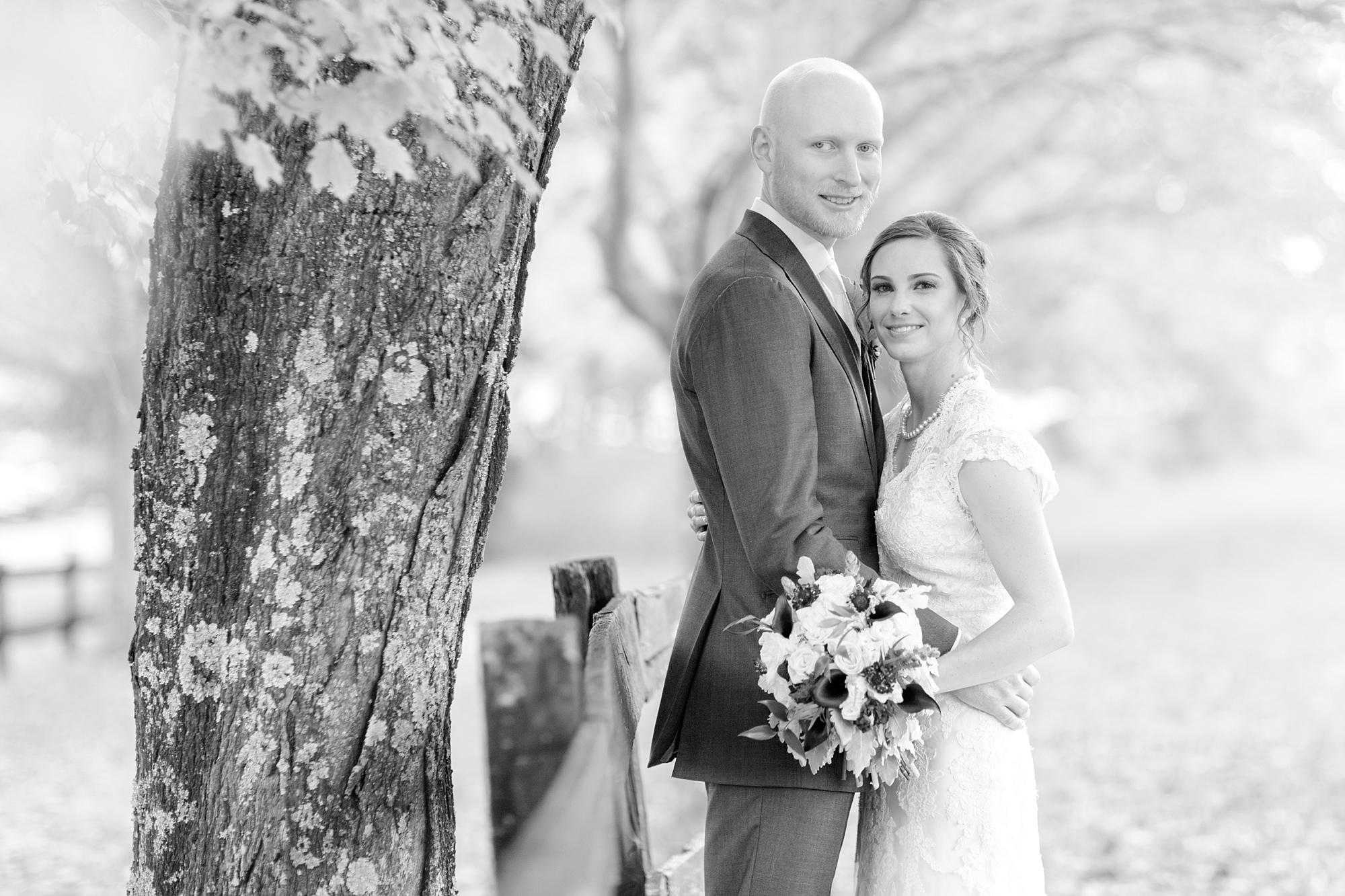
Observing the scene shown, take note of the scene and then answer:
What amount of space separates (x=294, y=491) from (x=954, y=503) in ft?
4.63

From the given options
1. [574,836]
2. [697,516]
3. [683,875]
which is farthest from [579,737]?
[697,516]

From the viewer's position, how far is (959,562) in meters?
2.79

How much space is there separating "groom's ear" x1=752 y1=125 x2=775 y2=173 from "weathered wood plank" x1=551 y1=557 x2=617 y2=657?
123 cm

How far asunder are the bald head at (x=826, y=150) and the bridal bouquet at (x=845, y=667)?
0.84 metres

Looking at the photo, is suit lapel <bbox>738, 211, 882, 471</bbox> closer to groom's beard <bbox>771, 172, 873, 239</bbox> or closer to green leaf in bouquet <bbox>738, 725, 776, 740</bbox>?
groom's beard <bbox>771, 172, 873, 239</bbox>

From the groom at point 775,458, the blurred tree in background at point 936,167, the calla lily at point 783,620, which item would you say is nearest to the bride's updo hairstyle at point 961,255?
the groom at point 775,458

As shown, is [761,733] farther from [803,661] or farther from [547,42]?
[547,42]

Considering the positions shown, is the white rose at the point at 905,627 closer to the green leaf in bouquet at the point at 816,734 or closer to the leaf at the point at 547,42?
the green leaf in bouquet at the point at 816,734

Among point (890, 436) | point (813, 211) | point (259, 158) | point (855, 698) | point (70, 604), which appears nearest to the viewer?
point (259, 158)

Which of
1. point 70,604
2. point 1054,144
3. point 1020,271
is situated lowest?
point 70,604

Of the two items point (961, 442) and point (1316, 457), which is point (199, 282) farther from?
point (1316, 457)

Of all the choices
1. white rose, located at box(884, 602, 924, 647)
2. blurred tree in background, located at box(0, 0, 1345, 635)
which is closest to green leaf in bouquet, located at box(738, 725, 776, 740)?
white rose, located at box(884, 602, 924, 647)

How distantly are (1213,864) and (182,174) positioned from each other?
243 inches

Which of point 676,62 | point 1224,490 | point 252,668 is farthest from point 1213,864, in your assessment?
point 1224,490
